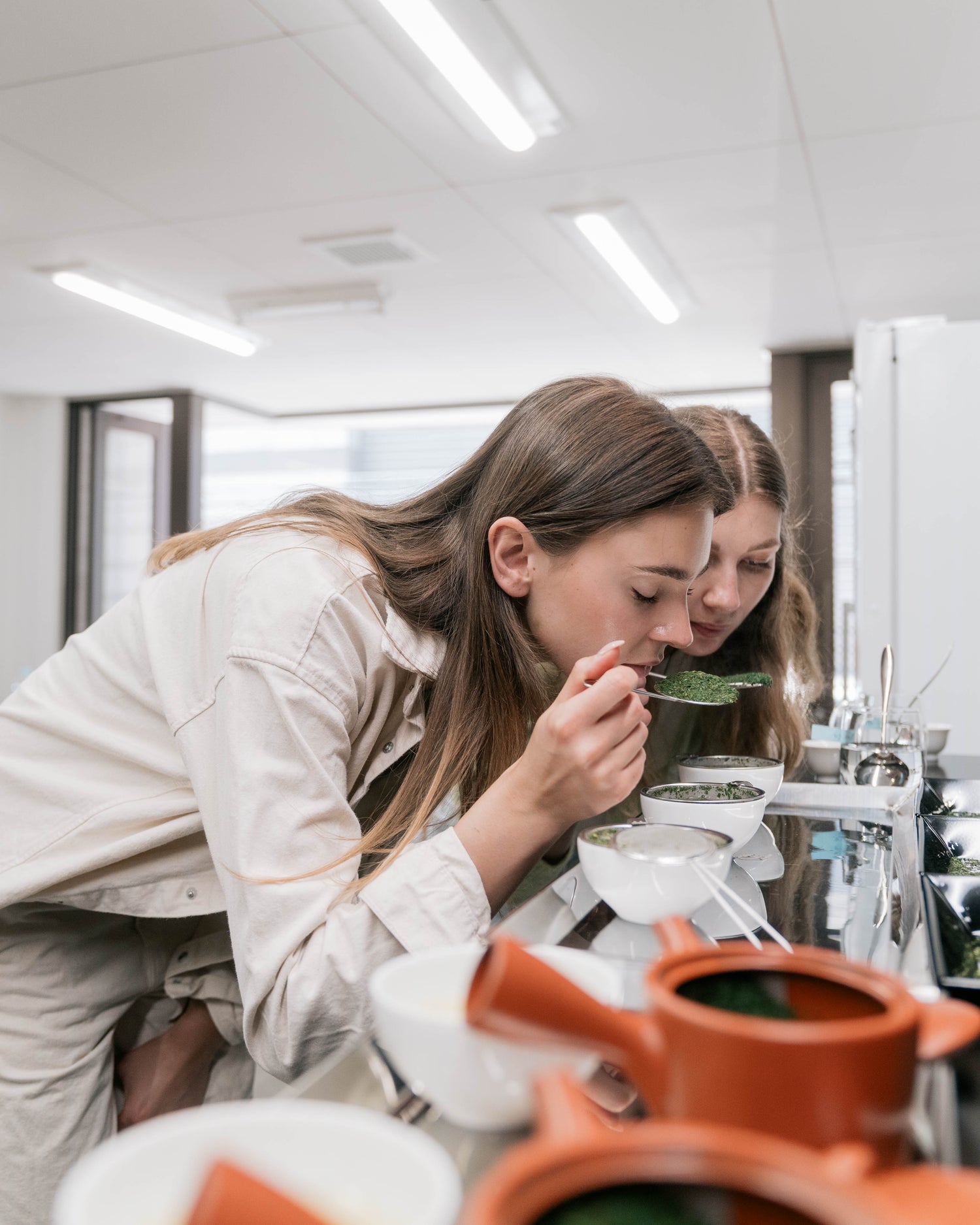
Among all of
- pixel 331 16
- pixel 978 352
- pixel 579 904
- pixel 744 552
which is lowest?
pixel 579 904

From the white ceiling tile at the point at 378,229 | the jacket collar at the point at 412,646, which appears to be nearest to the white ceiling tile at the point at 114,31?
the white ceiling tile at the point at 378,229

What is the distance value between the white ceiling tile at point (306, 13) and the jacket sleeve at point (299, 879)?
2.02 meters

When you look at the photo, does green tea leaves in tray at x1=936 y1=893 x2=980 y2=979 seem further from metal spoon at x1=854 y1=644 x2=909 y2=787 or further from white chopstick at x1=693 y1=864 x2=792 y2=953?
metal spoon at x1=854 y1=644 x2=909 y2=787

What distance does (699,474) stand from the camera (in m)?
1.20

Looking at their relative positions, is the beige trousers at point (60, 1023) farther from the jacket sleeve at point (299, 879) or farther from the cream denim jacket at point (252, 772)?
the jacket sleeve at point (299, 879)

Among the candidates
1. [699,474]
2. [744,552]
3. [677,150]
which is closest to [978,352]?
[677,150]

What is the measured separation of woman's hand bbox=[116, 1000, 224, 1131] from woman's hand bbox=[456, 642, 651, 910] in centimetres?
58

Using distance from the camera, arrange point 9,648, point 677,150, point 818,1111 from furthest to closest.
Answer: point 9,648
point 677,150
point 818,1111

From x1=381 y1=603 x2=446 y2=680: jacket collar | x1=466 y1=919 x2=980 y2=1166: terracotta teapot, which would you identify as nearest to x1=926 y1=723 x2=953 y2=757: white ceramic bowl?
x1=381 y1=603 x2=446 y2=680: jacket collar

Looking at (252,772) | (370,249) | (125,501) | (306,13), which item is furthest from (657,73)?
(125,501)

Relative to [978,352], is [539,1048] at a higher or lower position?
lower

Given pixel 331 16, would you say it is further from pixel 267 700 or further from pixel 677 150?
pixel 267 700

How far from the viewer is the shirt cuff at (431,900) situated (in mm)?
791

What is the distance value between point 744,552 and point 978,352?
1963 millimetres
